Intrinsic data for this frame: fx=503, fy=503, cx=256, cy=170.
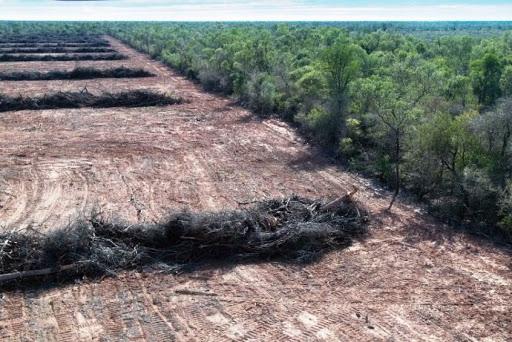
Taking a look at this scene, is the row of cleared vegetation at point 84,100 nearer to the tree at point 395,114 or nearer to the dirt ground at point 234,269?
the dirt ground at point 234,269

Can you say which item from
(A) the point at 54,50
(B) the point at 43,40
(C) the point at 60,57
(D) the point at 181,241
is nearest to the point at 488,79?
(D) the point at 181,241

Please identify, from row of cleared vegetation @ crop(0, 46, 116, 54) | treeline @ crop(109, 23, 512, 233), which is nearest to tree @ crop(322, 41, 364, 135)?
treeline @ crop(109, 23, 512, 233)

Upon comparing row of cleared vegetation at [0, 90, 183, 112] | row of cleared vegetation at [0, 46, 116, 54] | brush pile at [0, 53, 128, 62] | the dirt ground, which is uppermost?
row of cleared vegetation at [0, 46, 116, 54]

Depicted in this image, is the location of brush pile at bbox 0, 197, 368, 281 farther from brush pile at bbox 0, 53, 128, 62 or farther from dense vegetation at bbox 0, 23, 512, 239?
brush pile at bbox 0, 53, 128, 62

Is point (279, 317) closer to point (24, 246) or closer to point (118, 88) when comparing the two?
point (24, 246)

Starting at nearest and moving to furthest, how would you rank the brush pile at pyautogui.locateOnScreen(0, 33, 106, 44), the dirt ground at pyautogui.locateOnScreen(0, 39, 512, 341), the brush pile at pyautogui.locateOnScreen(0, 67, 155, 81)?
the dirt ground at pyautogui.locateOnScreen(0, 39, 512, 341), the brush pile at pyautogui.locateOnScreen(0, 67, 155, 81), the brush pile at pyautogui.locateOnScreen(0, 33, 106, 44)

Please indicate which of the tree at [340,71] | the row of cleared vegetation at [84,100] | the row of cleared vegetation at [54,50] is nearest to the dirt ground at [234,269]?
the tree at [340,71]
